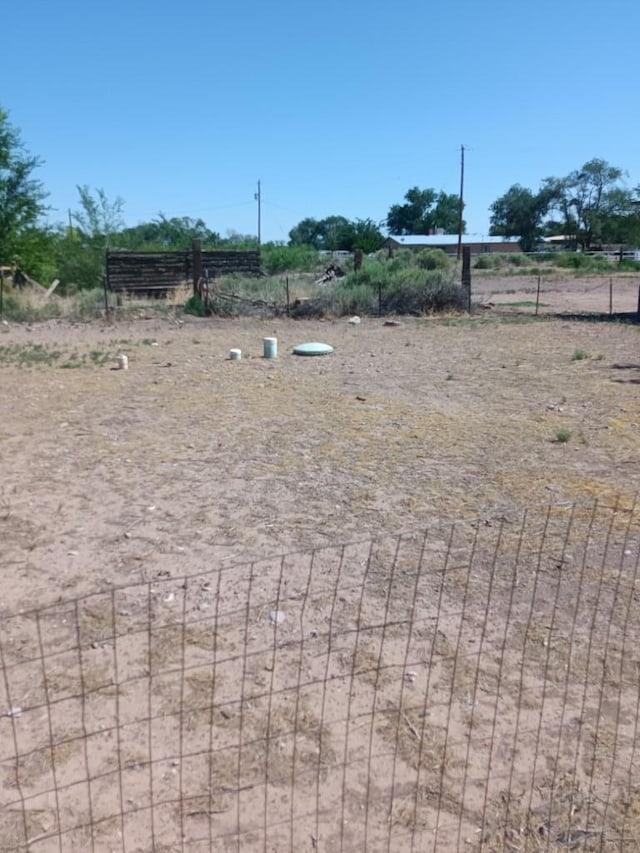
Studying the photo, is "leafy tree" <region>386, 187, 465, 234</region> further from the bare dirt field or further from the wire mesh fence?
the bare dirt field

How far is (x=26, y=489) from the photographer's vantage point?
6.81 m

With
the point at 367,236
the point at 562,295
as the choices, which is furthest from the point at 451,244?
the point at 562,295

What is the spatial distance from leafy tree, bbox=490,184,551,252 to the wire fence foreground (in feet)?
288

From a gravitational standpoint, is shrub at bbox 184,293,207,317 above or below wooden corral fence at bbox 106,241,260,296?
below

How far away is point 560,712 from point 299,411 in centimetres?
664

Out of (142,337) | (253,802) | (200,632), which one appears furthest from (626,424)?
(142,337)

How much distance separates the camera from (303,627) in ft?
14.2

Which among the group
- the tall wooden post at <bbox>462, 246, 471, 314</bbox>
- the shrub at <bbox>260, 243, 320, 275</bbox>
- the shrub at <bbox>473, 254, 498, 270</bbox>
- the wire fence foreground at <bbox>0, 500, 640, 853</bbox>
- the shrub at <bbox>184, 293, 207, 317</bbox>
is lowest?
the wire fence foreground at <bbox>0, 500, 640, 853</bbox>

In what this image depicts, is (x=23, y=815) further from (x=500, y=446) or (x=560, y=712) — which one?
(x=500, y=446)

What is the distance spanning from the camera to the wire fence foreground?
2969 mm

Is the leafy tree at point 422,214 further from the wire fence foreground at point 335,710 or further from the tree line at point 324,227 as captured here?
the wire fence foreground at point 335,710

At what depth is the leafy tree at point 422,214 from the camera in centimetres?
11294

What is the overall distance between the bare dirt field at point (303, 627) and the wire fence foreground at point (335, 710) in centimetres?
1

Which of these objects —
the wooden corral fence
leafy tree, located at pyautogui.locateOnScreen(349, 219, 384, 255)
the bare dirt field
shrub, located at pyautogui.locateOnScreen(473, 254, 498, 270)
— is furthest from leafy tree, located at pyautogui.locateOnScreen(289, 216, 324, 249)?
the bare dirt field
